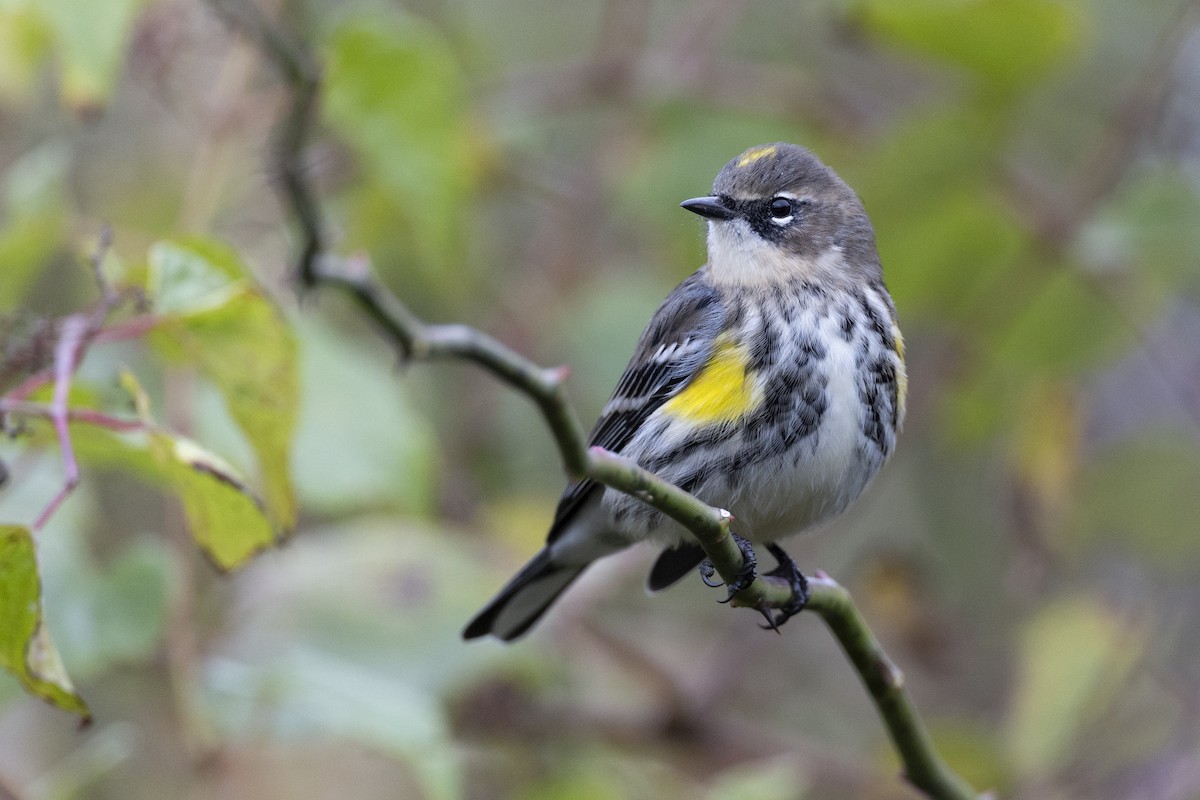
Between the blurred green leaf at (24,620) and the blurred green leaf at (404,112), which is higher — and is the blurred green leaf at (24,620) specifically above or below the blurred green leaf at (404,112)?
below

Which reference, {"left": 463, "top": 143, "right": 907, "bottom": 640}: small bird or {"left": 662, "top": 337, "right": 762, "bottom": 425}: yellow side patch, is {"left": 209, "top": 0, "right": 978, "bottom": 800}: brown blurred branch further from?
{"left": 662, "top": 337, "right": 762, "bottom": 425}: yellow side patch

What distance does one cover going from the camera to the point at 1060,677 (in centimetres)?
347

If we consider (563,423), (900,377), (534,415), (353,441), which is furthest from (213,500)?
(534,415)

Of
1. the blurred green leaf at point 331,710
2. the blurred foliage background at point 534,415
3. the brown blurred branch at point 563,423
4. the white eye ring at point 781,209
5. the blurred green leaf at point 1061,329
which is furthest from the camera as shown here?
the blurred green leaf at point 1061,329

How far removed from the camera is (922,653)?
14.7ft

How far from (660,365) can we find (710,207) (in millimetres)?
399

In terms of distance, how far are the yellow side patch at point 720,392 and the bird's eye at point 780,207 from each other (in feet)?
1.65

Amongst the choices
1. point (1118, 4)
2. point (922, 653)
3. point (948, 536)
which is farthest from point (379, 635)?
point (1118, 4)

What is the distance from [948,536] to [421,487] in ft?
11.0

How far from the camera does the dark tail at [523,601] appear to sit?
319 centimetres

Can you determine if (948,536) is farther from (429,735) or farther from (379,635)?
(429,735)

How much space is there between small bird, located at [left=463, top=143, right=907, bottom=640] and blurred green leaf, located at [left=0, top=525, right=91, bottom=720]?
3.64 feet

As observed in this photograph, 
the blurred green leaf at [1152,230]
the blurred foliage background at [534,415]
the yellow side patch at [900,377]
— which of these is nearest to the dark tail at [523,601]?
the blurred foliage background at [534,415]

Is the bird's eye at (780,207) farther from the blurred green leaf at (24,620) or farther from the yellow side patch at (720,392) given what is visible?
the blurred green leaf at (24,620)
